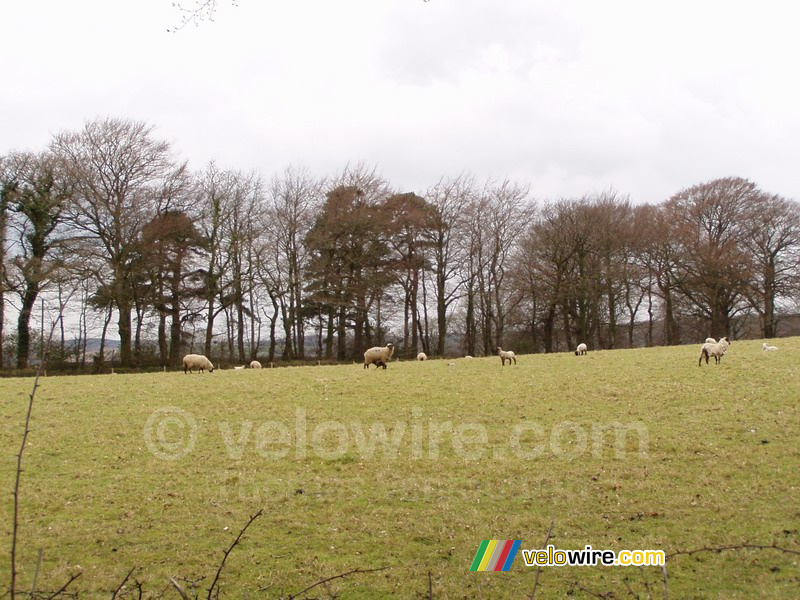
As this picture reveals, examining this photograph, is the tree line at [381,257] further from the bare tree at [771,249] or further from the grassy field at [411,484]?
the grassy field at [411,484]

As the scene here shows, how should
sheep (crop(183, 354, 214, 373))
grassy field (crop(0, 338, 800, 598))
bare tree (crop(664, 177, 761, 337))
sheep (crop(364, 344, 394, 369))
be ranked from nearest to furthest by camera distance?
grassy field (crop(0, 338, 800, 598)) < sheep (crop(364, 344, 394, 369)) < sheep (crop(183, 354, 214, 373)) < bare tree (crop(664, 177, 761, 337))

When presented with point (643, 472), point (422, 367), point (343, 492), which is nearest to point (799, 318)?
point (422, 367)

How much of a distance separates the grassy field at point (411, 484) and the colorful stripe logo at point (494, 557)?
0.17m

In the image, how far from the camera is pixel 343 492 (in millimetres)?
9828

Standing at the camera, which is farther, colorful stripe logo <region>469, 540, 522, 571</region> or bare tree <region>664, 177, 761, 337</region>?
bare tree <region>664, 177, 761, 337</region>

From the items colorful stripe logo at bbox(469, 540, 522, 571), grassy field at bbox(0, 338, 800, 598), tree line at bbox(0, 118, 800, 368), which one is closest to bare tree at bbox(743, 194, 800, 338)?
tree line at bbox(0, 118, 800, 368)

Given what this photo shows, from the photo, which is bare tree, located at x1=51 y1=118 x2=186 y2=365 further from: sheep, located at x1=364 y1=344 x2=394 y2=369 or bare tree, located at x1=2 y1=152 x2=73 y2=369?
sheep, located at x1=364 y1=344 x2=394 y2=369

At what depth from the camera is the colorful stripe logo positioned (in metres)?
6.88

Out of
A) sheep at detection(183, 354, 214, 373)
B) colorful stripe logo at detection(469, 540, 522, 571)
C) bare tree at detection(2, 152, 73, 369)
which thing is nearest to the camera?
colorful stripe logo at detection(469, 540, 522, 571)

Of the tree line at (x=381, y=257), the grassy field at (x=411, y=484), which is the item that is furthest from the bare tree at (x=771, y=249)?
the grassy field at (x=411, y=484)

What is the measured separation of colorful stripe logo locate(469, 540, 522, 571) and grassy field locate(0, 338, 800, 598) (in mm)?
173

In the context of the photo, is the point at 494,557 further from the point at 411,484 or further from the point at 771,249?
the point at 771,249

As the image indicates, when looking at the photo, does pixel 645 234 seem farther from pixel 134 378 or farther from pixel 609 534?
pixel 609 534

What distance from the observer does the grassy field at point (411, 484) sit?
280 inches
